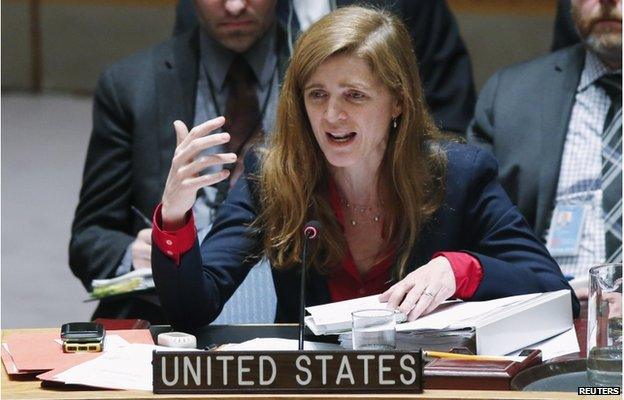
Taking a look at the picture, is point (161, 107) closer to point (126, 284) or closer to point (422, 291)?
point (126, 284)

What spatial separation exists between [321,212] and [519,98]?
1451 mm

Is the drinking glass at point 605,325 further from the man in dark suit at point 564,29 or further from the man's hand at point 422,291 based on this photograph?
the man in dark suit at point 564,29

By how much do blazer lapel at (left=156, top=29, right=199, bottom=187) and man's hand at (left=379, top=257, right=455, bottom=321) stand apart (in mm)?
1577

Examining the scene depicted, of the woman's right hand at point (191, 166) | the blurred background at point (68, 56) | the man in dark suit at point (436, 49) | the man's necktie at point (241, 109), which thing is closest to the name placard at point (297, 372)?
the woman's right hand at point (191, 166)

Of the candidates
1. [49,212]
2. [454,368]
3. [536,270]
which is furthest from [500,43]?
[454,368]

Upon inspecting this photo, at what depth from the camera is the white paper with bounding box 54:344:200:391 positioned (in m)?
2.35

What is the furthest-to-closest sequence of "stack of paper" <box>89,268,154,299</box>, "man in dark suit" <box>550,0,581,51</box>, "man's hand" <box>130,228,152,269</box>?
"man in dark suit" <box>550,0,581,51</box>
"man's hand" <box>130,228,152,269</box>
"stack of paper" <box>89,268,154,299</box>

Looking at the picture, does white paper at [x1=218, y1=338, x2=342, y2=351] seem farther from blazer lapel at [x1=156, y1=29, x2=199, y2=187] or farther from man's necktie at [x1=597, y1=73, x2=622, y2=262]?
man's necktie at [x1=597, y1=73, x2=622, y2=262]

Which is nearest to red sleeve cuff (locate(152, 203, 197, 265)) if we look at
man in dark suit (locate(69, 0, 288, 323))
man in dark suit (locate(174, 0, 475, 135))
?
man in dark suit (locate(69, 0, 288, 323))

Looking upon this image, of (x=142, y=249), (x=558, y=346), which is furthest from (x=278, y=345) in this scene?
(x=142, y=249)

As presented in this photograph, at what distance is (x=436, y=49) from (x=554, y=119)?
Result: 0.52m

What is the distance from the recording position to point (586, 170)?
13.8 feet

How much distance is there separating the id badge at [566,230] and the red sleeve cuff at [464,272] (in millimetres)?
1269

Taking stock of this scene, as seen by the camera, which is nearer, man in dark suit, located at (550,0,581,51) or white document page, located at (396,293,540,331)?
white document page, located at (396,293,540,331)
